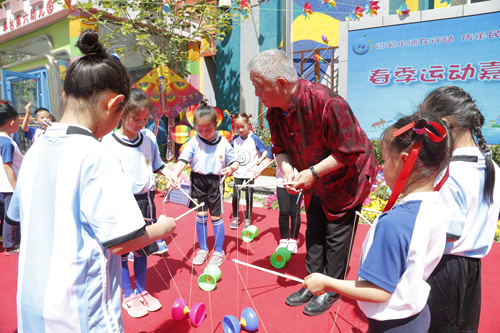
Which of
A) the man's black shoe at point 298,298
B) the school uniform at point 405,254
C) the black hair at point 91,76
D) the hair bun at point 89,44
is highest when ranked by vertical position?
the hair bun at point 89,44

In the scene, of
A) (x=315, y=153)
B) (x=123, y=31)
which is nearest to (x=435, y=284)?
(x=315, y=153)

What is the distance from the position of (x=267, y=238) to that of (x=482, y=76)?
18.0ft

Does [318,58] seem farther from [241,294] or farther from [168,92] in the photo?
[241,294]

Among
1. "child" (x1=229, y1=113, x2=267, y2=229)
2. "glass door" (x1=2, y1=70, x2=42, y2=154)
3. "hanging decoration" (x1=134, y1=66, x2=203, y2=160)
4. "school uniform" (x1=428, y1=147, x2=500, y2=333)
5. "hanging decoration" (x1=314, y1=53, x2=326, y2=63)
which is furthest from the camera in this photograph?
"glass door" (x1=2, y1=70, x2=42, y2=154)

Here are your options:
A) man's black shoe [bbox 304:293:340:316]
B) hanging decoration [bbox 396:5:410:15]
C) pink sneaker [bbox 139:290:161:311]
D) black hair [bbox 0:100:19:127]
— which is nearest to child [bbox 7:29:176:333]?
pink sneaker [bbox 139:290:161:311]

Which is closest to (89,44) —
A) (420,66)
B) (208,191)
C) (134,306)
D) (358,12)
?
(134,306)

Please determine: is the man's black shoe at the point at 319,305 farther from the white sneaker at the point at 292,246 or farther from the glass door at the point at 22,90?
the glass door at the point at 22,90

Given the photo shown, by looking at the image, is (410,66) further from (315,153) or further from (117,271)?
(117,271)

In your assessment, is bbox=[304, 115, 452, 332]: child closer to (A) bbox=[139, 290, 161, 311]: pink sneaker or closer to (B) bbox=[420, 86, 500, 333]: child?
(B) bbox=[420, 86, 500, 333]: child

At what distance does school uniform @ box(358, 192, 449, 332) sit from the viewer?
1.21 meters

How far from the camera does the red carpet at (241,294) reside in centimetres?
252

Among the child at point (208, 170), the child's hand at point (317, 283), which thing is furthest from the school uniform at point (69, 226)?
the child at point (208, 170)

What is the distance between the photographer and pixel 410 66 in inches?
281

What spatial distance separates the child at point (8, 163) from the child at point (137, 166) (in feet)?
6.22
